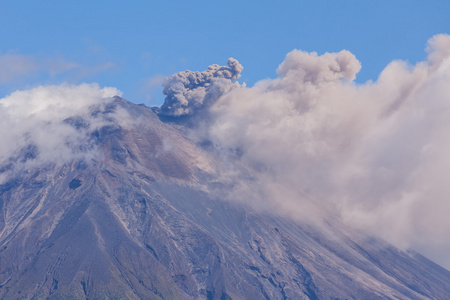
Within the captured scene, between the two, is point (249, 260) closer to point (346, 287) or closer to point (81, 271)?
point (346, 287)

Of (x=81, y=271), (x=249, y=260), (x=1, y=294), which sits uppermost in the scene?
(x=249, y=260)

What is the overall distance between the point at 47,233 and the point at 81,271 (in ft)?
74.4

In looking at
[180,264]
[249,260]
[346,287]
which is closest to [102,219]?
[180,264]

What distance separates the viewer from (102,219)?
653ft

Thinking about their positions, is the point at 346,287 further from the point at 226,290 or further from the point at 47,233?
the point at 47,233

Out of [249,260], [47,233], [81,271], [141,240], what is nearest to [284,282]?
[249,260]

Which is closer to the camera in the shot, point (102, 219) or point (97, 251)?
point (97, 251)

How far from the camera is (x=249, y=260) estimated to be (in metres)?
196

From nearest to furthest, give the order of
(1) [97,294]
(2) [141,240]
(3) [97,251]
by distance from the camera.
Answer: (1) [97,294] → (3) [97,251] → (2) [141,240]

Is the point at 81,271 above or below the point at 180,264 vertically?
below

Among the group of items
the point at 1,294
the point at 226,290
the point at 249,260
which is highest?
the point at 249,260

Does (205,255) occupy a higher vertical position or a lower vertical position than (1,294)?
higher

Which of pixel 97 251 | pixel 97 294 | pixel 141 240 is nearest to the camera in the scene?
pixel 97 294

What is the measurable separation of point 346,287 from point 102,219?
66284mm
